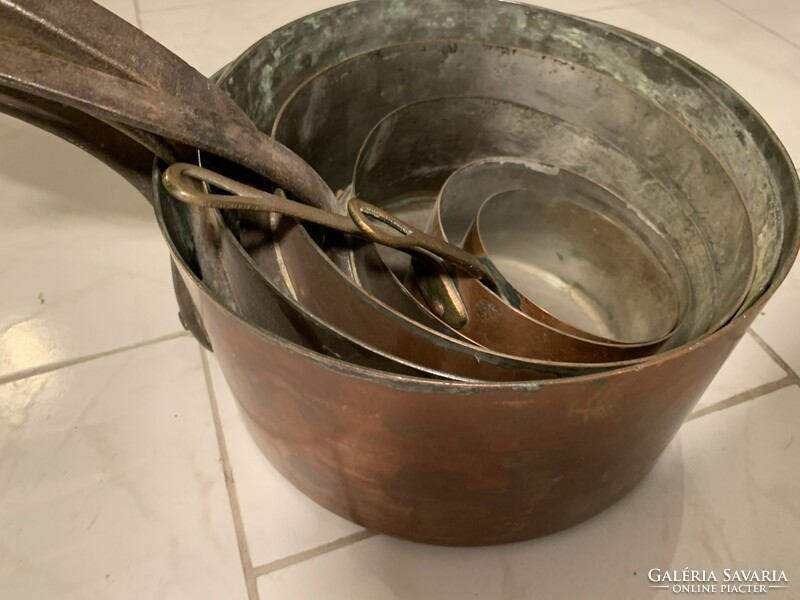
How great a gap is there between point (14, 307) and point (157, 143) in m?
0.36

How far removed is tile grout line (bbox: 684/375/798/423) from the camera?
578 mm

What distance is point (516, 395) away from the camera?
31cm

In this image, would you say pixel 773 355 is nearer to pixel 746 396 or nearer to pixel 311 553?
pixel 746 396

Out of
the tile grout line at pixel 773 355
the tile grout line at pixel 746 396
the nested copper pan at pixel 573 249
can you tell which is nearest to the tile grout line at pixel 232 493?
the nested copper pan at pixel 573 249

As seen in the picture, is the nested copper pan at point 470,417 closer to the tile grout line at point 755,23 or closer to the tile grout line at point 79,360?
the tile grout line at point 79,360

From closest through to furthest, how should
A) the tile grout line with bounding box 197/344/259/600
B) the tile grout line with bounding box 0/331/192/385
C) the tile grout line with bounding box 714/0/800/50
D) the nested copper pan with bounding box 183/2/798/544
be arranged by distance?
the nested copper pan with bounding box 183/2/798/544 < the tile grout line with bounding box 197/344/259/600 < the tile grout line with bounding box 0/331/192/385 < the tile grout line with bounding box 714/0/800/50

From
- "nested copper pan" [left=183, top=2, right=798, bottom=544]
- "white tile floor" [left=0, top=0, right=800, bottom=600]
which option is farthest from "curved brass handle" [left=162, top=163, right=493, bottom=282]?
"white tile floor" [left=0, top=0, right=800, bottom=600]

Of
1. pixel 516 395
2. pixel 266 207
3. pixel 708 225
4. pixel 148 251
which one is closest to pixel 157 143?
pixel 266 207

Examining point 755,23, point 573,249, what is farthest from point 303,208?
point 755,23

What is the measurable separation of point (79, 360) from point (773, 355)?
657 mm

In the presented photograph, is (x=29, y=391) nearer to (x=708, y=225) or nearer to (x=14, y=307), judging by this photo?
(x=14, y=307)

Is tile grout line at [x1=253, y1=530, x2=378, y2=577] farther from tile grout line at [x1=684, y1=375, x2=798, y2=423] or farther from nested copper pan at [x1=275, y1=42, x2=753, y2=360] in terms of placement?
tile grout line at [x1=684, y1=375, x2=798, y2=423]

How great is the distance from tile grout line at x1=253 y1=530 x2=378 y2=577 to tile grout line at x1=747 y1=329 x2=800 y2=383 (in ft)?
Result: 1.38

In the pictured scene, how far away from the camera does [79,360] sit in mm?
586
